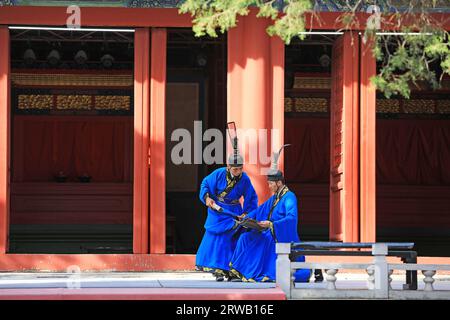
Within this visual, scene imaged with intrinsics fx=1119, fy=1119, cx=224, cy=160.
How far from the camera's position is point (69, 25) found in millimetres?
15688

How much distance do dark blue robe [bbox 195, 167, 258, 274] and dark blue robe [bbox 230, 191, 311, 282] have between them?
315 mm

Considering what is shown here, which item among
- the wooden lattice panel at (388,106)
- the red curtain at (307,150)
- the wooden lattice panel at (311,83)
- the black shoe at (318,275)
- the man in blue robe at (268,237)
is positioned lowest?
the black shoe at (318,275)

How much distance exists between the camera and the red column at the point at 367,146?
51.8ft

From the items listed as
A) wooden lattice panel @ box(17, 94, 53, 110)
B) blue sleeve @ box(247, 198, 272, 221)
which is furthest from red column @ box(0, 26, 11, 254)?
wooden lattice panel @ box(17, 94, 53, 110)

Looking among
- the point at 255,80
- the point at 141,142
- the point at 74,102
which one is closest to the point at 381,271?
the point at 255,80

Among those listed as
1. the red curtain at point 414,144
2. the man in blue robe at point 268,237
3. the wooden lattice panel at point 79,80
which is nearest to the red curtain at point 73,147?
the wooden lattice panel at point 79,80

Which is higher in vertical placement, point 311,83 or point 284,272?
point 311,83

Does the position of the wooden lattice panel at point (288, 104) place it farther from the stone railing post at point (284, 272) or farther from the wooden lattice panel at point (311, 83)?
the stone railing post at point (284, 272)

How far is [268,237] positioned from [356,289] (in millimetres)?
1816

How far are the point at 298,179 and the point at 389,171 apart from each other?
1.74 metres

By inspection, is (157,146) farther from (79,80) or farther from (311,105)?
(311,105)

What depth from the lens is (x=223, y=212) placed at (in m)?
13.4

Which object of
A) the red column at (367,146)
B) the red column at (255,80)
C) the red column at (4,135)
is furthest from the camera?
the red column at (367,146)

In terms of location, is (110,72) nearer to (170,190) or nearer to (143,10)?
(170,190)
